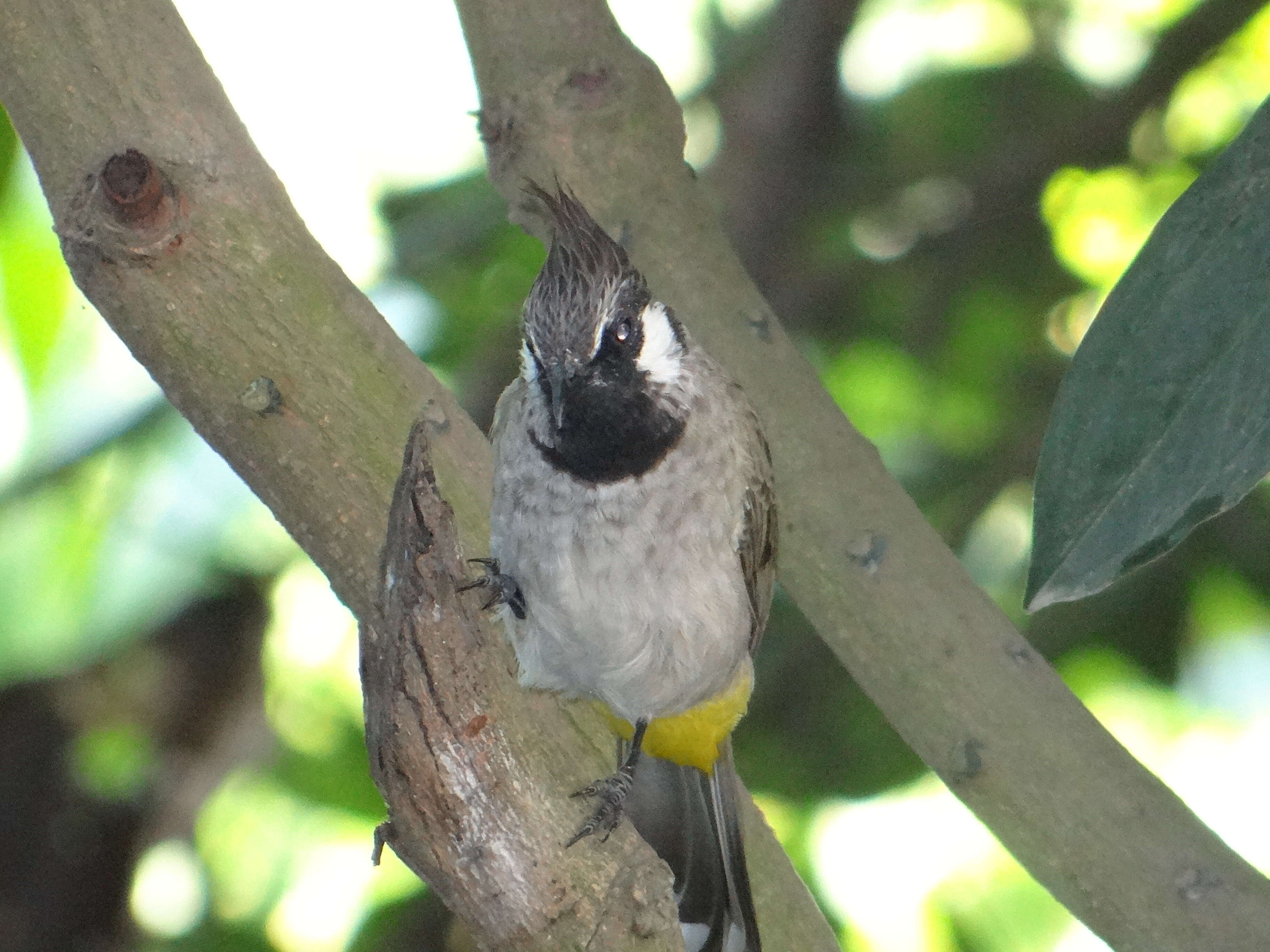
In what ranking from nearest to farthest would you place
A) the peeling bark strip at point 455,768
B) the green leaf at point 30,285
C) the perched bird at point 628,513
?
the peeling bark strip at point 455,768
the perched bird at point 628,513
the green leaf at point 30,285

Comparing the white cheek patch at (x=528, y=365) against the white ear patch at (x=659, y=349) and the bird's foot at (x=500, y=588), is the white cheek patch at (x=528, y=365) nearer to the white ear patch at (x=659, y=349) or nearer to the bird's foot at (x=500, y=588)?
the white ear patch at (x=659, y=349)

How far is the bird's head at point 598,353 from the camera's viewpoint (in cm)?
155

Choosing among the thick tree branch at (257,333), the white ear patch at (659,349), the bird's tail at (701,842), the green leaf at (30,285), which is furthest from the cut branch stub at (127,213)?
the green leaf at (30,285)

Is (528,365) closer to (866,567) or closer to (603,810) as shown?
(866,567)

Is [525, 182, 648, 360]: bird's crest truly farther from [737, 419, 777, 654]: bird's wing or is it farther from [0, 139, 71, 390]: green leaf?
[0, 139, 71, 390]: green leaf

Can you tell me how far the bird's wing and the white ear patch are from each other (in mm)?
127

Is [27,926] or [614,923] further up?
[27,926]

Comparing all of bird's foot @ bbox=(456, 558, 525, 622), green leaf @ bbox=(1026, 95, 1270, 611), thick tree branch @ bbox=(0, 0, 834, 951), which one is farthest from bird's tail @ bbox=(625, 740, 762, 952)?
green leaf @ bbox=(1026, 95, 1270, 611)

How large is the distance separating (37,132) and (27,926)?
5.67ft

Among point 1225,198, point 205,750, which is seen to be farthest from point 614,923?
point 205,750

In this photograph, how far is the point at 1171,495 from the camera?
882mm

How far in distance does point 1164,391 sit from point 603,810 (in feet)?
1.86

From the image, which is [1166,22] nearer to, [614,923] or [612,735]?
[612,735]

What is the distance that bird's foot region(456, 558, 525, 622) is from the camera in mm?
1658
